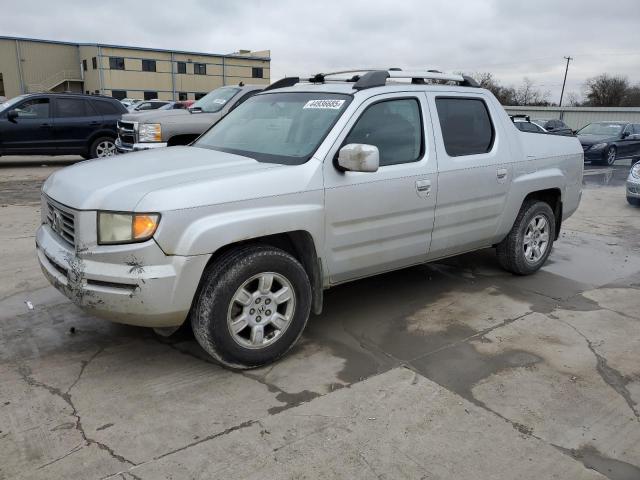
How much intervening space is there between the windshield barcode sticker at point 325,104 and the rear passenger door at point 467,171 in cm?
91

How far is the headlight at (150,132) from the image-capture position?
9062 millimetres

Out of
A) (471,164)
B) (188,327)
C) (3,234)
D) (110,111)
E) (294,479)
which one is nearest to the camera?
(294,479)

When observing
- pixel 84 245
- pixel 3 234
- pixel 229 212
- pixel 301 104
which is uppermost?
pixel 301 104

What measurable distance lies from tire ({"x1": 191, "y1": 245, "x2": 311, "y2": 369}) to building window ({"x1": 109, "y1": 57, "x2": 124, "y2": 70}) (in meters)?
59.4

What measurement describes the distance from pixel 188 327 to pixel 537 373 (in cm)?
254

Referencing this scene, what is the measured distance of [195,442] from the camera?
2.79 m

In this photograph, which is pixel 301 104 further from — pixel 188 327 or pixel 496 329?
pixel 496 329

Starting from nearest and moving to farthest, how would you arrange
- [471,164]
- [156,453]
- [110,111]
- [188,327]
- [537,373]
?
[156,453], [537,373], [188,327], [471,164], [110,111]

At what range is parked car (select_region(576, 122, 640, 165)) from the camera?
57.0 feet

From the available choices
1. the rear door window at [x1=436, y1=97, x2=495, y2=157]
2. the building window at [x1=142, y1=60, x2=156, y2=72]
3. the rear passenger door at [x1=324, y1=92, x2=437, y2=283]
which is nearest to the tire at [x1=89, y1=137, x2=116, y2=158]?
the rear door window at [x1=436, y1=97, x2=495, y2=157]

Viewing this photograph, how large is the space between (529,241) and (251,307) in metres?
3.37

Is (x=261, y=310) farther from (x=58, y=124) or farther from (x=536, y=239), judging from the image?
(x=58, y=124)

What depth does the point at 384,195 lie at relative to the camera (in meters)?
3.96

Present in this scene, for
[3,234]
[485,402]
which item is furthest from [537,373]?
[3,234]
